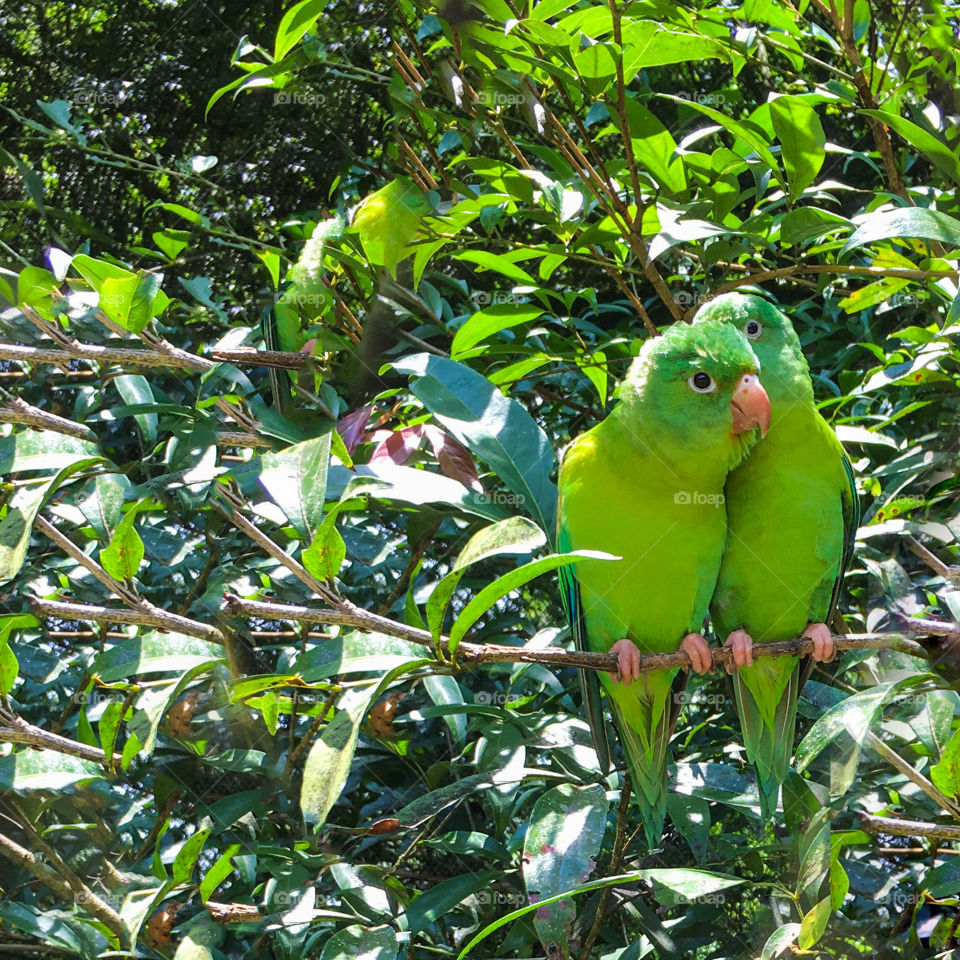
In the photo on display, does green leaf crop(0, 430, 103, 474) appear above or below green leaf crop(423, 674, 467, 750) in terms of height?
above

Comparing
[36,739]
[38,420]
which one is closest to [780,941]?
[36,739]

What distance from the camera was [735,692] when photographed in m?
1.34

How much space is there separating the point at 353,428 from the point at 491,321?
258mm

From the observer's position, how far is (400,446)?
128 centimetres

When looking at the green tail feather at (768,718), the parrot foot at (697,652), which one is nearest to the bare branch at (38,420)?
the parrot foot at (697,652)

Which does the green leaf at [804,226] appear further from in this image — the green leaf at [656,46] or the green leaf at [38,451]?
the green leaf at [38,451]

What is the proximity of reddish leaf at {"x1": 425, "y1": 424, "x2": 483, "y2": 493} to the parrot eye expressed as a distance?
31 centimetres

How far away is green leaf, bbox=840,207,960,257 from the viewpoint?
2.95 feet

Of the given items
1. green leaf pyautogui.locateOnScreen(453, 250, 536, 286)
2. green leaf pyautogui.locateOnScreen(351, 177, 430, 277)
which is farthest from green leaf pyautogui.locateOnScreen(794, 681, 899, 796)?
green leaf pyautogui.locateOnScreen(351, 177, 430, 277)

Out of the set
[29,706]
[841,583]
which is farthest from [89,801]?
[841,583]

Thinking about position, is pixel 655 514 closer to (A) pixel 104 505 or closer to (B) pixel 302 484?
(B) pixel 302 484

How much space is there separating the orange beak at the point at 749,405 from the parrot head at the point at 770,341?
16 cm

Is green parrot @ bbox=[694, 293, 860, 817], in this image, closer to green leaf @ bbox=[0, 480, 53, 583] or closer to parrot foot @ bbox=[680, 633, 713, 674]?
parrot foot @ bbox=[680, 633, 713, 674]

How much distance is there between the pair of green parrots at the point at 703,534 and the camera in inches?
49.7
